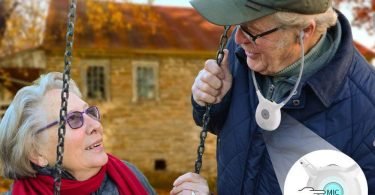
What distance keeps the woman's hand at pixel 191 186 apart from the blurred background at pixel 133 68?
12.9 meters

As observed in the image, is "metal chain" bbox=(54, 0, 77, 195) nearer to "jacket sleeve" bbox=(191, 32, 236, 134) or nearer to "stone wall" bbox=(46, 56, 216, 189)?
"jacket sleeve" bbox=(191, 32, 236, 134)

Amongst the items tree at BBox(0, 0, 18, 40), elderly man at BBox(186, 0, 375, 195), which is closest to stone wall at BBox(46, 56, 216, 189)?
tree at BBox(0, 0, 18, 40)

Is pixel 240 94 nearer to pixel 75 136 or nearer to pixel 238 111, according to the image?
pixel 238 111

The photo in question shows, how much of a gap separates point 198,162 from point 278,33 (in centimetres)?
67

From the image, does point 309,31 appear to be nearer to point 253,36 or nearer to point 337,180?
point 253,36

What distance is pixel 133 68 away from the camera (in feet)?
50.4

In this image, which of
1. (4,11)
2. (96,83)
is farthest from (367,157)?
(96,83)

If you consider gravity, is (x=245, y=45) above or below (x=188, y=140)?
above

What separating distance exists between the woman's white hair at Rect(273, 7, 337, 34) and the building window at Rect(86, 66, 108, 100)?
44.8ft

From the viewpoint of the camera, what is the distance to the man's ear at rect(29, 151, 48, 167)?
2.23m

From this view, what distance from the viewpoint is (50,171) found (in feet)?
7.39

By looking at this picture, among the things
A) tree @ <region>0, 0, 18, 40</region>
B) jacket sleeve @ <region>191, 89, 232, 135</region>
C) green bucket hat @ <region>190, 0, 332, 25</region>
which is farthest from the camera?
tree @ <region>0, 0, 18, 40</region>

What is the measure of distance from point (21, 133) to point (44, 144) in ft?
0.38

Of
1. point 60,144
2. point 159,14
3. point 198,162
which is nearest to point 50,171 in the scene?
point 60,144
